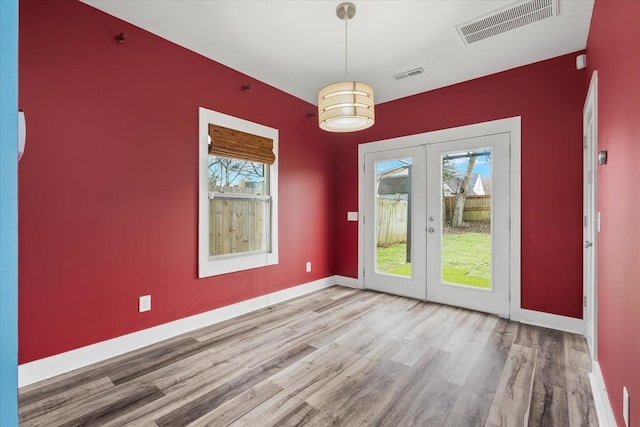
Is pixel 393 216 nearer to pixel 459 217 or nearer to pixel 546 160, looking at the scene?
pixel 459 217

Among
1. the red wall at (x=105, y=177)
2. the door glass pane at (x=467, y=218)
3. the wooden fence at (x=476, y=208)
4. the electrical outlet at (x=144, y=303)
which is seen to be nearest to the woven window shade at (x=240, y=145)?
the red wall at (x=105, y=177)

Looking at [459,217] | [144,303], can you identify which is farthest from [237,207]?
[459,217]

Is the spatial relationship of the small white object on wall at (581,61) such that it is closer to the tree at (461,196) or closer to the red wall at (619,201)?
the red wall at (619,201)

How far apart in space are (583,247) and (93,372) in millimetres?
4351

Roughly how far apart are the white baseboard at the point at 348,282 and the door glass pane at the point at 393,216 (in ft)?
1.35

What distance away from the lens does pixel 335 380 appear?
2.17m

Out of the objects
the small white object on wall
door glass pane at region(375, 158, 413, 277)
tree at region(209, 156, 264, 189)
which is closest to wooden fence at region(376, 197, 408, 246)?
door glass pane at region(375, 158, 413, 277)

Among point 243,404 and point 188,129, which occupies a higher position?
point 188,129

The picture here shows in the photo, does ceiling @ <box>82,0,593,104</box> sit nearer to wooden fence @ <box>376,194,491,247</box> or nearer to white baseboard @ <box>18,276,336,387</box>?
wooden fence @ <box>376,194,491,247</box>

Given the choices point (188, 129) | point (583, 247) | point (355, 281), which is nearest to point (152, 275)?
point (188, 129)

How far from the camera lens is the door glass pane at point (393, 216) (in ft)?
13.8

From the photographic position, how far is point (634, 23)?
1.30 meters

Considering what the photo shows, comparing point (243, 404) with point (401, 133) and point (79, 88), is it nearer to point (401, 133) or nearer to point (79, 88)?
point (79, 88)

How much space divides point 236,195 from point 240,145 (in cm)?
57
